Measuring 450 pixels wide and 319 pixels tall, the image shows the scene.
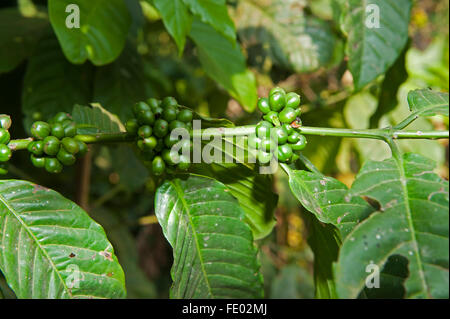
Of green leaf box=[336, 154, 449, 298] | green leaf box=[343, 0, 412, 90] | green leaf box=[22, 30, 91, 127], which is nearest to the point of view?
green leaf box=[336, 154, 449, 298]

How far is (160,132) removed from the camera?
0.94 meters

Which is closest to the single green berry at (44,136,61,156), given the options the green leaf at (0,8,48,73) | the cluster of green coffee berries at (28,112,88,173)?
the cluster of green coffee berries at (28,112,88,173)

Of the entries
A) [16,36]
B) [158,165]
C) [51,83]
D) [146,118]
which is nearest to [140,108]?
[146,118]

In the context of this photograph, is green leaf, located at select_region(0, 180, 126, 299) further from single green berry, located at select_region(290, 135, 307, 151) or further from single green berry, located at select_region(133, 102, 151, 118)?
single green berry, located at select_region(290, 135, 307, 151)

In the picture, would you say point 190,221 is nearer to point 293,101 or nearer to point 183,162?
point 183,162

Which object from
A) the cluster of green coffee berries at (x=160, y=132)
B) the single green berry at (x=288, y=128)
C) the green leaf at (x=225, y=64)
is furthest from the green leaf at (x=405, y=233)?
the green leaf at (x=225, y=64)

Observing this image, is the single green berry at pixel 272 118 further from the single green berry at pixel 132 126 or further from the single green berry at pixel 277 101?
the single green berry at pixel 132 126

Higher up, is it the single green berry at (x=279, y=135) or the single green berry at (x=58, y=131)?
the single green berry at (x=58, y=131)

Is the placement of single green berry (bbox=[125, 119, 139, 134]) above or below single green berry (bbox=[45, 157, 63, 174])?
above

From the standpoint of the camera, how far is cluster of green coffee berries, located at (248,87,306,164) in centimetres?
92

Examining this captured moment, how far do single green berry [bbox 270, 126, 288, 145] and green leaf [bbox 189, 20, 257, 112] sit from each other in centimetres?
75

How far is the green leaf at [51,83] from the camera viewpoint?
5.00ft

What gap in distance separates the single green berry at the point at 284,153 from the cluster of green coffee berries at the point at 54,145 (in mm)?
473

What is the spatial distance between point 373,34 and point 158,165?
2.89 ft
